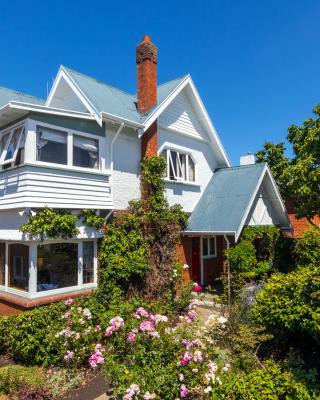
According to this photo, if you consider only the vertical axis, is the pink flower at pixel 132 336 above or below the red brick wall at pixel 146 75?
below

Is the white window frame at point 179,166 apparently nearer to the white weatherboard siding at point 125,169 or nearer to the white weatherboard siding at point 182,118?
the white weatherboard siding at point 182,118

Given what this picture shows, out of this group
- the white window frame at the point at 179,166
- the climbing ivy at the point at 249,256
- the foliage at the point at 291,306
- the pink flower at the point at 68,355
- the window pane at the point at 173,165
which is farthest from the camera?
the window pane at the point at 173,165

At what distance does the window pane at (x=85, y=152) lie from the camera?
10.9 metres

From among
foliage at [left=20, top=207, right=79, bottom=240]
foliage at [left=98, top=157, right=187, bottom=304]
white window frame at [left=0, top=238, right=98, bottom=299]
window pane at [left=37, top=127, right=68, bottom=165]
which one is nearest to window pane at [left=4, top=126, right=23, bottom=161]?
window pane at [left=37, top=127, right=68, bottom=165]

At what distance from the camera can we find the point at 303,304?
6.60 metres

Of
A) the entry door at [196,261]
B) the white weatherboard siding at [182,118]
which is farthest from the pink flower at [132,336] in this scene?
the white weatherboard siding at [182,118]

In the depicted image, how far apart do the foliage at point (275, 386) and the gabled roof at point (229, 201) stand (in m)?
7.52

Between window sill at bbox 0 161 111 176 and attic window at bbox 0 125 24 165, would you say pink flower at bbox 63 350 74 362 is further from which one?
attic window at bbox 0 125 24 165

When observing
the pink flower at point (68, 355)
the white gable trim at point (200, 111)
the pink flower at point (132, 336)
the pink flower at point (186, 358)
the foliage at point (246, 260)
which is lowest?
the pink flower at point (68, 355)

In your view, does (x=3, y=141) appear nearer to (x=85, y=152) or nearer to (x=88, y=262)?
(x=85, y=152)

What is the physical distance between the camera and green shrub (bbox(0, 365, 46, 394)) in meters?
6.39

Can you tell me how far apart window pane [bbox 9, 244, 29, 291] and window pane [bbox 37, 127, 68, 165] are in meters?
3.06

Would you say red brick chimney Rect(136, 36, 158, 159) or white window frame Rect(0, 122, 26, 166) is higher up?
red brick chimney Rect(136, 36, 158, 159)

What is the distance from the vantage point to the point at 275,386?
5.10 m
